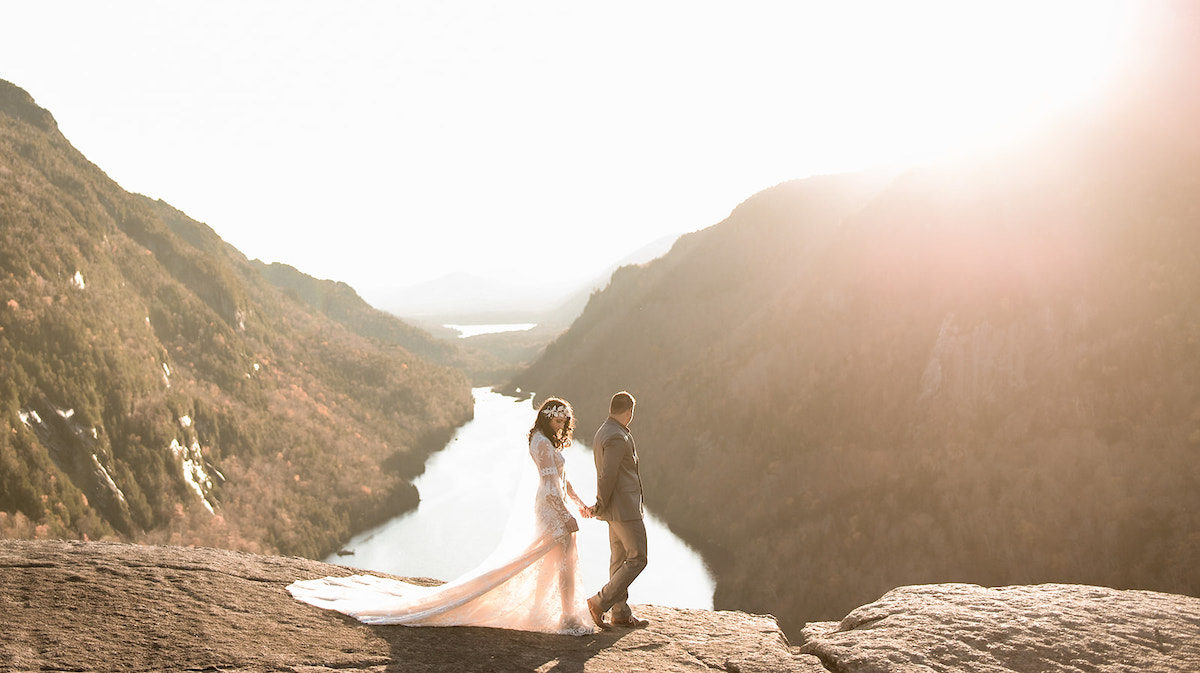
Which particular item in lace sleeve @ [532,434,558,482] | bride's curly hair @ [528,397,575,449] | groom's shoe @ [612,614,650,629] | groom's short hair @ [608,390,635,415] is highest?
groom's short hair @ [608,390,635,415]

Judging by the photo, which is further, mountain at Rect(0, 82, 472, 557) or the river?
the river

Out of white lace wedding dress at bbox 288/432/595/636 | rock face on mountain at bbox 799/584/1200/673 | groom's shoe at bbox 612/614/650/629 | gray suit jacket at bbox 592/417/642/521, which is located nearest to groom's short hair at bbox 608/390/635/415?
gray suit jacket at bbox 592/417/642/521

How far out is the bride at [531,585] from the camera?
845 cm

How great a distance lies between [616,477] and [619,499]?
0.29 metres

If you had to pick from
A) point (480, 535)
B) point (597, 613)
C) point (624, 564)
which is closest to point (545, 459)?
point (624, 564)

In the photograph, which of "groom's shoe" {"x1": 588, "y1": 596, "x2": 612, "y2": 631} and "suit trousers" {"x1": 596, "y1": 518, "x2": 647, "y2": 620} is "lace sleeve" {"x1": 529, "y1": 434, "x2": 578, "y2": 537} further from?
"groom's shoe" {"x1": 588, "y1": 596, "x2": 612, "y2": 631}

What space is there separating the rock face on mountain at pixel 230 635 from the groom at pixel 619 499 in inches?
20.6

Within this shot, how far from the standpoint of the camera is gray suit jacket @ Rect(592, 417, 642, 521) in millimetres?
8906

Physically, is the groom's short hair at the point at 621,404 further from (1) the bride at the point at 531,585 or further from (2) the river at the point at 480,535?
(2) the river at the point at 480,535

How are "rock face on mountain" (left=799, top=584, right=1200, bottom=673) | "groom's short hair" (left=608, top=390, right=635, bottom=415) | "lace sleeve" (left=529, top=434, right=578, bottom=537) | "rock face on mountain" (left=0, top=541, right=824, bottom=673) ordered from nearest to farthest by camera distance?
"rock face on mountain" (left=0, top=541, right=824, bottom=673), "rock face on mountain" (left=799, top=584, right=1200, bottom=673), "lace sleeve" (left=529, top=434, right=578, bottom=537), "groom's short hair" (left=608, top=390, right=635, bottom=415)

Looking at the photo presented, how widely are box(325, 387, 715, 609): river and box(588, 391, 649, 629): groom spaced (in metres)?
28.1

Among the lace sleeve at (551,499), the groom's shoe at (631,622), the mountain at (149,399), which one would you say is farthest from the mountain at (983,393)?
the mountain at (149,399)

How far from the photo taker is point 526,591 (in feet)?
28.6

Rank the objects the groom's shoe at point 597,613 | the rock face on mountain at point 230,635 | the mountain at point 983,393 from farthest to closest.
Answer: the mountain at point 983,393
the groom's shoe at point 597,613
the rock face on mountain at point 230,635
